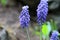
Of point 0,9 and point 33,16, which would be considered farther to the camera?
point 0,9

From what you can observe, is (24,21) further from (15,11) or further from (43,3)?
(15,11)

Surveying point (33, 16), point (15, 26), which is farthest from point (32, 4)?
point (15, 26)

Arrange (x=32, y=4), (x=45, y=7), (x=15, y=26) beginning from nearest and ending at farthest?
(x=45, y=7) < (x=32, y=4) < (x=15, y=26)

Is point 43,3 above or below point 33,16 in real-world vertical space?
above

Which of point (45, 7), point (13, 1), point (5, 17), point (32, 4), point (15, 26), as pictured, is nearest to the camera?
point (45, 7)

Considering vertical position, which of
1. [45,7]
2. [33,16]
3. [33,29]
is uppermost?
[45,7]

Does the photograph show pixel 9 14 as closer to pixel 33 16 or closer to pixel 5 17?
pixel 5 17
